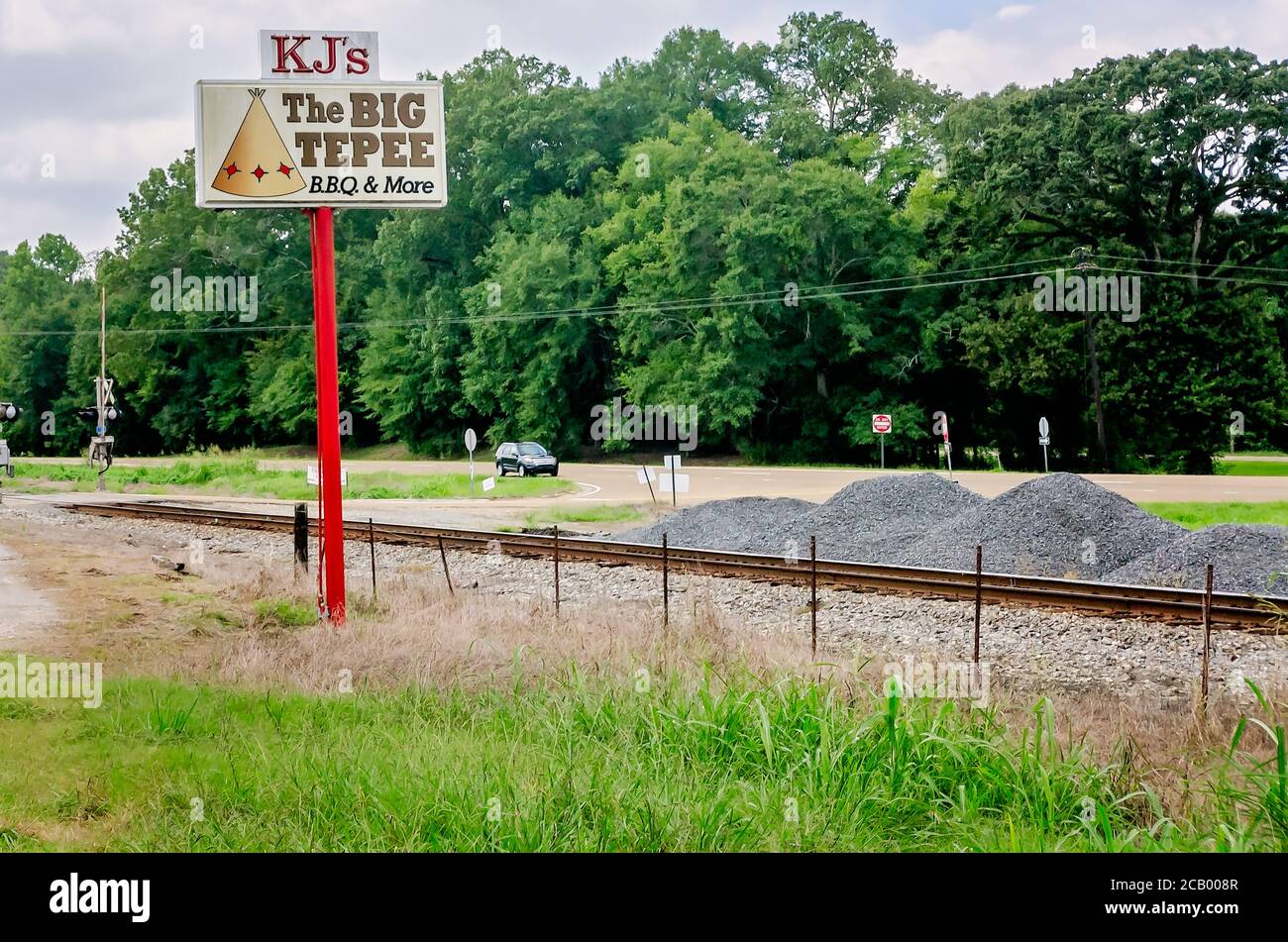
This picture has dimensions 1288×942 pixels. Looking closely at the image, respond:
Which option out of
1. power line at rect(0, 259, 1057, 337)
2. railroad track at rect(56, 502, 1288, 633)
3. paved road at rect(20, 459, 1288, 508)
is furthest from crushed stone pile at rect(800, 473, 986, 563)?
power line at rect(0, 259, 1057, 337)

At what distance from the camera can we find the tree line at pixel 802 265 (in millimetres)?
40750

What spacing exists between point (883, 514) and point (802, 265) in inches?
1120

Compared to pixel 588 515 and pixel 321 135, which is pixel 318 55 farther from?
pixel 588 515

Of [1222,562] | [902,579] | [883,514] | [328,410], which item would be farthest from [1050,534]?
[328,410]

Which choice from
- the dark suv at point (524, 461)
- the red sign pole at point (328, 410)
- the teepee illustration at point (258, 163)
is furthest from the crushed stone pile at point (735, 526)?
the dark suv at point (524, 461)

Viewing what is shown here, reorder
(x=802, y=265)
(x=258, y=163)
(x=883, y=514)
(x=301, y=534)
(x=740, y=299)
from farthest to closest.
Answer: (x=802, y=265)
(x=740, y=299)
(x=883, y=514)
(x=301, y=534)
(x=258, y=163)

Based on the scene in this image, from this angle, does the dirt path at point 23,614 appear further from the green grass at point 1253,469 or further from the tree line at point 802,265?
the green grass at point 1253,469

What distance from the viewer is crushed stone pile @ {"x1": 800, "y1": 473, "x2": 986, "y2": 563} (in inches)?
729

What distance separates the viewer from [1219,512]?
25422 millimetres

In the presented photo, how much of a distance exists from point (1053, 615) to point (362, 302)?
5341 centimetres

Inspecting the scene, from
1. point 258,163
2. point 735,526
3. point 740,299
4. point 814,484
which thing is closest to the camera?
point 258,163

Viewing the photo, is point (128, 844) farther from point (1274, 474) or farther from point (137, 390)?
point (137, 390)

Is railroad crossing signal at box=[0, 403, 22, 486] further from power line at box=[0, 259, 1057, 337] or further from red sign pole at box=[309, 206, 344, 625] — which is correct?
red sign pole at box=[309, 206, 344, 625]

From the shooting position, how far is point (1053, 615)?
40.9 ft
